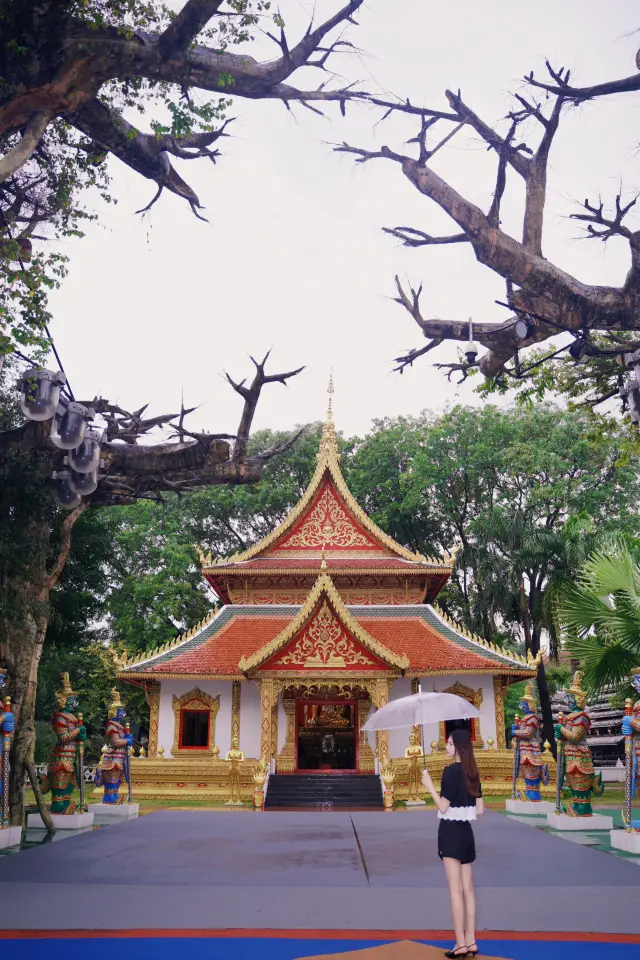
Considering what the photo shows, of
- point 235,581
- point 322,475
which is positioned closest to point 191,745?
point 235,581

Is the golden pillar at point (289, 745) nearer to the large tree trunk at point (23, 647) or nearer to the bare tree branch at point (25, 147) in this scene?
the large tree trunk at point (23, 647)

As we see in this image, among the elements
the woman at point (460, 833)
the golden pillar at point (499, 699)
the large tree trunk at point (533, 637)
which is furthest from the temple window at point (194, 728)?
the woman at point (460, 833)

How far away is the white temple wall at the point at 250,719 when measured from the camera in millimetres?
17875

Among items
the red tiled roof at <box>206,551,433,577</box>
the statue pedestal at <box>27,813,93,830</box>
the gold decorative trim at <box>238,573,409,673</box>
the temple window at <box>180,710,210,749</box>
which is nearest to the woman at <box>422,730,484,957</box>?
the statue pedestal at <box>27,813,93,830</box>

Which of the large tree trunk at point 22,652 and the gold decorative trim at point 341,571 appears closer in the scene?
the large tree trunk at point 22,652

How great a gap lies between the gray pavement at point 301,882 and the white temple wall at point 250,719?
23.0 feet

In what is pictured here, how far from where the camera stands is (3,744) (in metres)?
8.87

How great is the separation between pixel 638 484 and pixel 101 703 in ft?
67.8

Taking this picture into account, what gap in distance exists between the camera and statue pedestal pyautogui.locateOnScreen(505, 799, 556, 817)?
13.5 metres

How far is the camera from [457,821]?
4.63 metres

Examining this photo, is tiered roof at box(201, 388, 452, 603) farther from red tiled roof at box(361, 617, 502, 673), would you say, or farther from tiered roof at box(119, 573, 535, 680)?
red tiled roof at box(361, 617, 502, 673)

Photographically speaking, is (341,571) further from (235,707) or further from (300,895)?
(300,895)

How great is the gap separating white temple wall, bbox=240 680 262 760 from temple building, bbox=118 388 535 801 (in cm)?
2

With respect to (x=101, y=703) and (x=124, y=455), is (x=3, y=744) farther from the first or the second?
(x=101, y=703)
